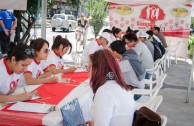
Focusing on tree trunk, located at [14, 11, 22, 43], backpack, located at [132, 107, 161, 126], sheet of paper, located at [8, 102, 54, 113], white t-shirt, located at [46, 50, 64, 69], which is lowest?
sheet of paper, located at [8, 102, 54, 113]

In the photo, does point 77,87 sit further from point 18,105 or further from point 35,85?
point 18,105

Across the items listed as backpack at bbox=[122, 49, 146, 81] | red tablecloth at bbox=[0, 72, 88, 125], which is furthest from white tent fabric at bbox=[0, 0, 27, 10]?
backpack at bbox=[122, 49, 146, 81]

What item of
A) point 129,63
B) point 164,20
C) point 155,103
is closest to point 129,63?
point 129,63

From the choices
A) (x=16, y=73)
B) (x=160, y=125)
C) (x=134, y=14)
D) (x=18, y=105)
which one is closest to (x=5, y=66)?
(x=16, y=73)

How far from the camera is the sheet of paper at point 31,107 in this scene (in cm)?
193

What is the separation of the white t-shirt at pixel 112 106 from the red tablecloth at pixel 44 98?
46 centimetres

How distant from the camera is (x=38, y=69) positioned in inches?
123

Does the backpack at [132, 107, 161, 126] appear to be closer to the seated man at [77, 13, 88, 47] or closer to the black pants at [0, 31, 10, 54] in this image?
the black pants at [0, 31, 10, 54]

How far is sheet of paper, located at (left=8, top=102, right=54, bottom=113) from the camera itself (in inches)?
76.0

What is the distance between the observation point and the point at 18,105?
6.64 feet

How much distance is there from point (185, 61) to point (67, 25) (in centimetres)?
1201

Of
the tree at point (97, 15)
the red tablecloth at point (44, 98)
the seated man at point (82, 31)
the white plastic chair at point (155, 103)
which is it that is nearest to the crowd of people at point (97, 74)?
the red tablecloth at point (44, 98)

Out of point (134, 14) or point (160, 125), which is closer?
point (160, 125)

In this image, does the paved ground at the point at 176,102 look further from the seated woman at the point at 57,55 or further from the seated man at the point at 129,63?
the seated woman at the point at 57,55
